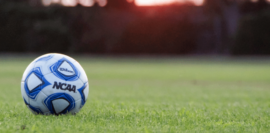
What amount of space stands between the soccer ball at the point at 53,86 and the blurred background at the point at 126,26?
38527mm

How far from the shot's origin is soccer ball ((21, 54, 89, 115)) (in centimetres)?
456

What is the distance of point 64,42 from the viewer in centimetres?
4528

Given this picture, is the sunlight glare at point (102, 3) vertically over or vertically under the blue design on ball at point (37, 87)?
over

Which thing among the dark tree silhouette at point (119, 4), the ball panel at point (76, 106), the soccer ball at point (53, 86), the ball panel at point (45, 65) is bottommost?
the ball panel at point (76, 106)

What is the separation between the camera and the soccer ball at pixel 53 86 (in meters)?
4.56

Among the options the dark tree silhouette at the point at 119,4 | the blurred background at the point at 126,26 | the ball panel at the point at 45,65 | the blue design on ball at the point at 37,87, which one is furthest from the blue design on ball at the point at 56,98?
the dark tree silhouette at the point at 119,4

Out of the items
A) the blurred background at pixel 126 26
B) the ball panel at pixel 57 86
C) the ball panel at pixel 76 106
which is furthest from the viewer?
the blurred background at pixel 126 26

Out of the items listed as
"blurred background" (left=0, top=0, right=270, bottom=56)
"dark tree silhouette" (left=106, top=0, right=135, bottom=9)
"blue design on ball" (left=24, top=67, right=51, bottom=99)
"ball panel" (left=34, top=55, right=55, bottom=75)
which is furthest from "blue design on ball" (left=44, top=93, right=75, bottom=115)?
"dark tree silhouette" (left=106, top=0, right=135, bottom=9)

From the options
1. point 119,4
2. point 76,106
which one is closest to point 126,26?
point 119,4

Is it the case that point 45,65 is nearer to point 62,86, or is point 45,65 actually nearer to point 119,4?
point 62,86

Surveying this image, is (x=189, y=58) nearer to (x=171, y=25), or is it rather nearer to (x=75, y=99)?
(x=171, y=25)

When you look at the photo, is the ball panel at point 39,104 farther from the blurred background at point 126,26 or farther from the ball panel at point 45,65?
the blurred background at point 126,26

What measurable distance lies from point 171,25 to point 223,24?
29.1 feet

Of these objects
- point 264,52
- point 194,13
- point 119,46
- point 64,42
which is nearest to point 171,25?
point 194,13
